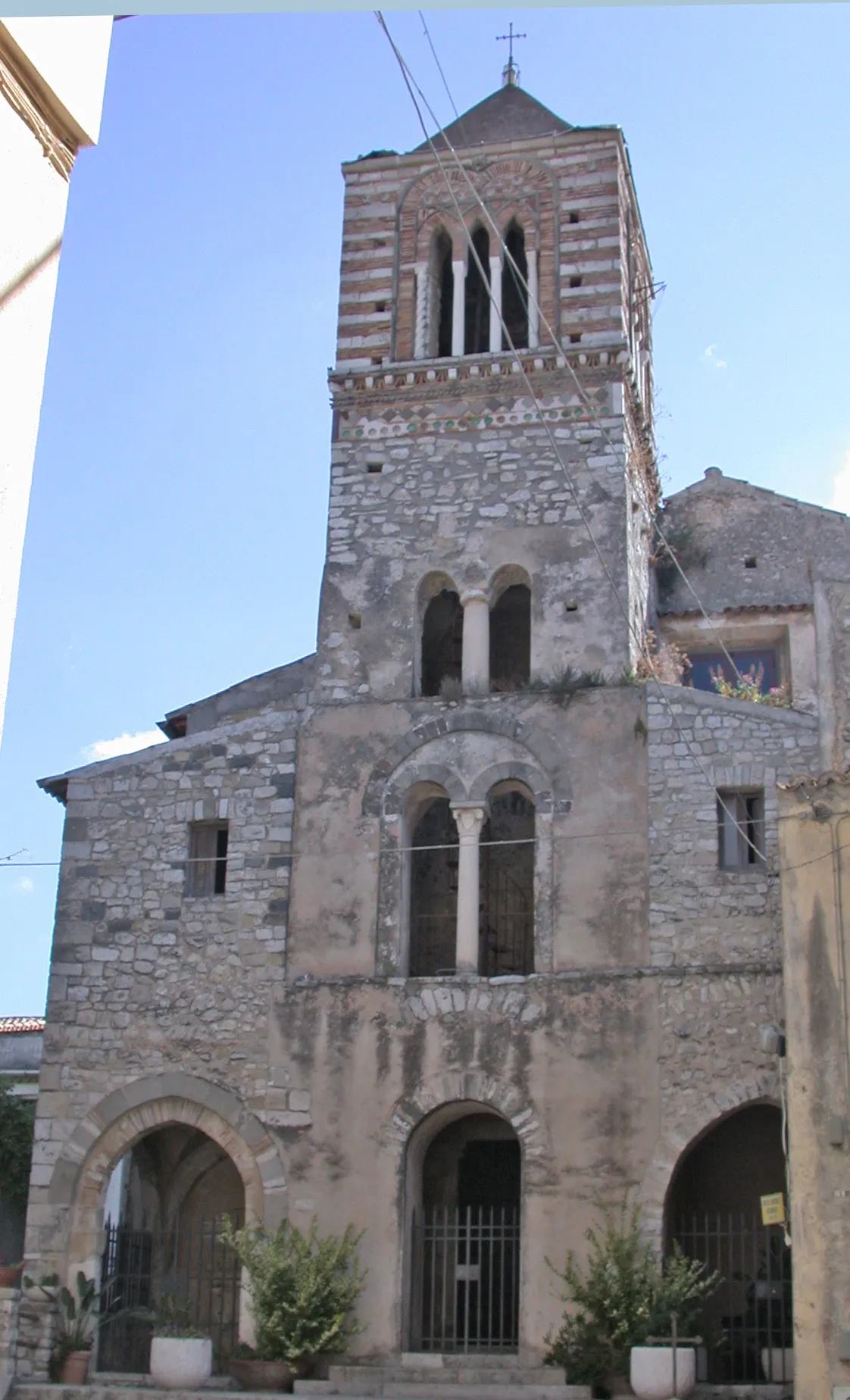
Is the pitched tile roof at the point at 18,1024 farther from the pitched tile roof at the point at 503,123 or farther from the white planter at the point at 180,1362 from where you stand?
the pitched tile roof at the point at 503,123

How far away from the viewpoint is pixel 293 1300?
1744 cm

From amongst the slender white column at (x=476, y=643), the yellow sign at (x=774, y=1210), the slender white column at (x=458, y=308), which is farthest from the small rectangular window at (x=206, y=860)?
the yellow sign at (x=774, y=1210)

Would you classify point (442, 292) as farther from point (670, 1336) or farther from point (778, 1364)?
point (778, 1364)

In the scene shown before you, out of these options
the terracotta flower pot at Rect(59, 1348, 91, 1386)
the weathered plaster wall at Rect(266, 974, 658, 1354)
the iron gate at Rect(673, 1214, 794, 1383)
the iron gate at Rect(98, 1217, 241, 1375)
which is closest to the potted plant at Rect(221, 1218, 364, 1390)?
the weathered plaster wall at Rect(266, 974, 658, 1354)

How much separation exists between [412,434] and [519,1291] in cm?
1058

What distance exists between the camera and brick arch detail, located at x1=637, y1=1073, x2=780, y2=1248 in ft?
57.5

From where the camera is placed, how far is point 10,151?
4.04 meters

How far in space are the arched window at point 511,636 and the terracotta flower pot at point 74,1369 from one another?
31.6 ft

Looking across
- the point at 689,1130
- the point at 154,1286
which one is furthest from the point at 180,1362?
the point at 689,1130

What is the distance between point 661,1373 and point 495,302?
42.8 ft

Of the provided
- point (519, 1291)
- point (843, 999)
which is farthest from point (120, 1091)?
point (843, 999)

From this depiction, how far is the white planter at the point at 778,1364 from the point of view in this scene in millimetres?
16594

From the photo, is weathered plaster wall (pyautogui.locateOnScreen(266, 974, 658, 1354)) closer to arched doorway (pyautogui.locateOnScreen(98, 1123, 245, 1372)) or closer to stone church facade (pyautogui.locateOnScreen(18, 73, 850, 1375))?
stone church facade (pyautogui.locateOnScreen(18, 73, 850, 1375))

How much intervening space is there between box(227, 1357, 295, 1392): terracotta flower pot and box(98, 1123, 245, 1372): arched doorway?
41.2 inches
